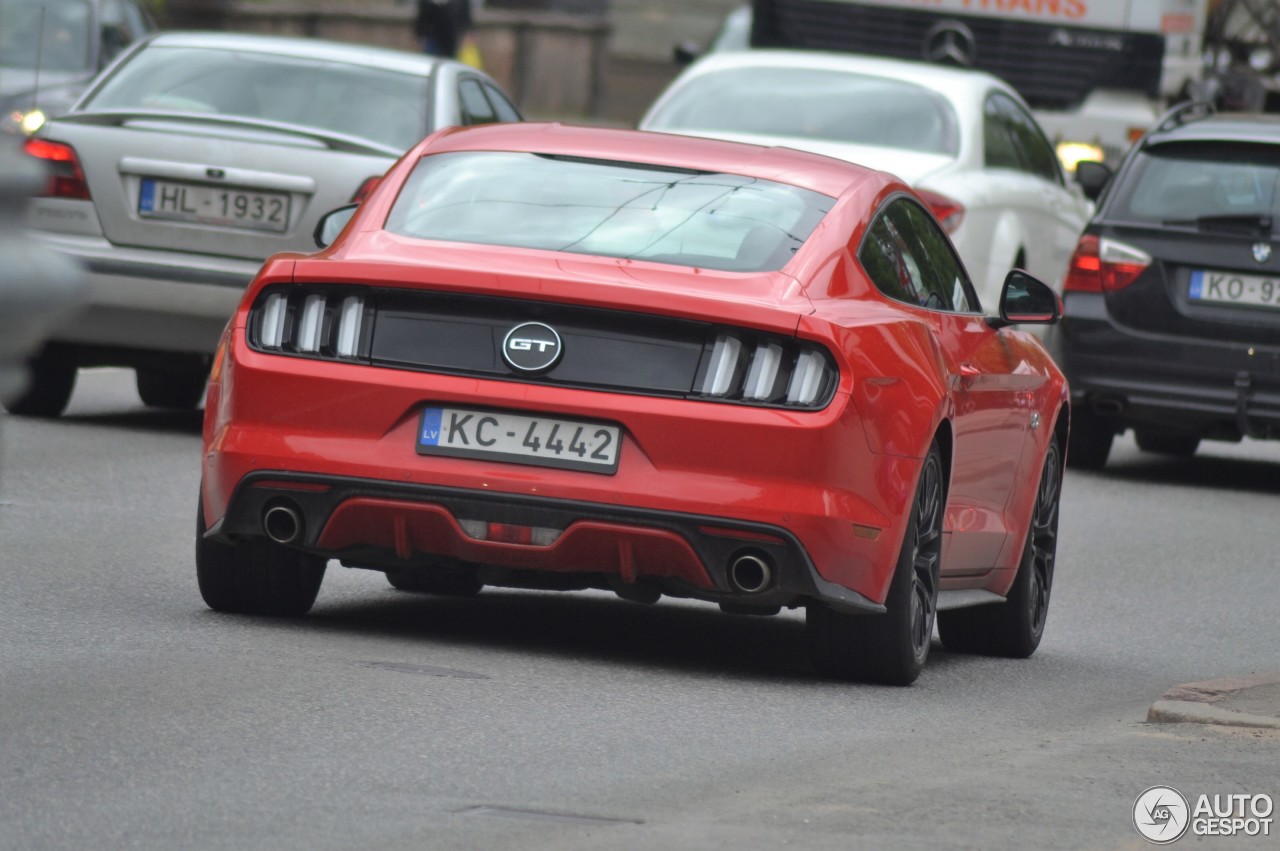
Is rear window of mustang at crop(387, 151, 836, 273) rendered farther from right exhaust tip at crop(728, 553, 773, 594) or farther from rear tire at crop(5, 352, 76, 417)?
rear tire at crop(5, 352, 76, 417)

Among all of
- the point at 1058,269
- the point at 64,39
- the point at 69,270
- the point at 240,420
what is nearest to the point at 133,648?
the point at 240,420

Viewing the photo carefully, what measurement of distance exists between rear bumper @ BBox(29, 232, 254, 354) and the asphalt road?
2089 mm

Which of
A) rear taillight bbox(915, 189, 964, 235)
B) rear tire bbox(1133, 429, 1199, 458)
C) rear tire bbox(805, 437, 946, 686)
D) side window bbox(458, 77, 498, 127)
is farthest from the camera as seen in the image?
rear tire bbox(1133, 429, 1199, 458)

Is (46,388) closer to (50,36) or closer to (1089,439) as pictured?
(1089,439)

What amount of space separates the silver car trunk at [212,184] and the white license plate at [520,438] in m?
5.20

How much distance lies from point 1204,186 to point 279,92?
15.8 feet

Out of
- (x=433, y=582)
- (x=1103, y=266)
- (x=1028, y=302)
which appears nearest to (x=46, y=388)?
(x=433, y=582)

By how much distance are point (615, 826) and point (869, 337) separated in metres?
2.18

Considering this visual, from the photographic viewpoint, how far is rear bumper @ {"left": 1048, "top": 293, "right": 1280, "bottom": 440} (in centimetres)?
1421

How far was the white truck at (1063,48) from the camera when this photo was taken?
22266 mm

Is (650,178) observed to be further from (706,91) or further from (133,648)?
(706,91)

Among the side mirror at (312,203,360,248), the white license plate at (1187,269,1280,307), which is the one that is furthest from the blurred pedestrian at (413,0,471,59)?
the side mirror at (312,203,360,248)

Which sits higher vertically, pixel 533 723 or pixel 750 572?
pixel 750 572

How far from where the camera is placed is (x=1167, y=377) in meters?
14.4
